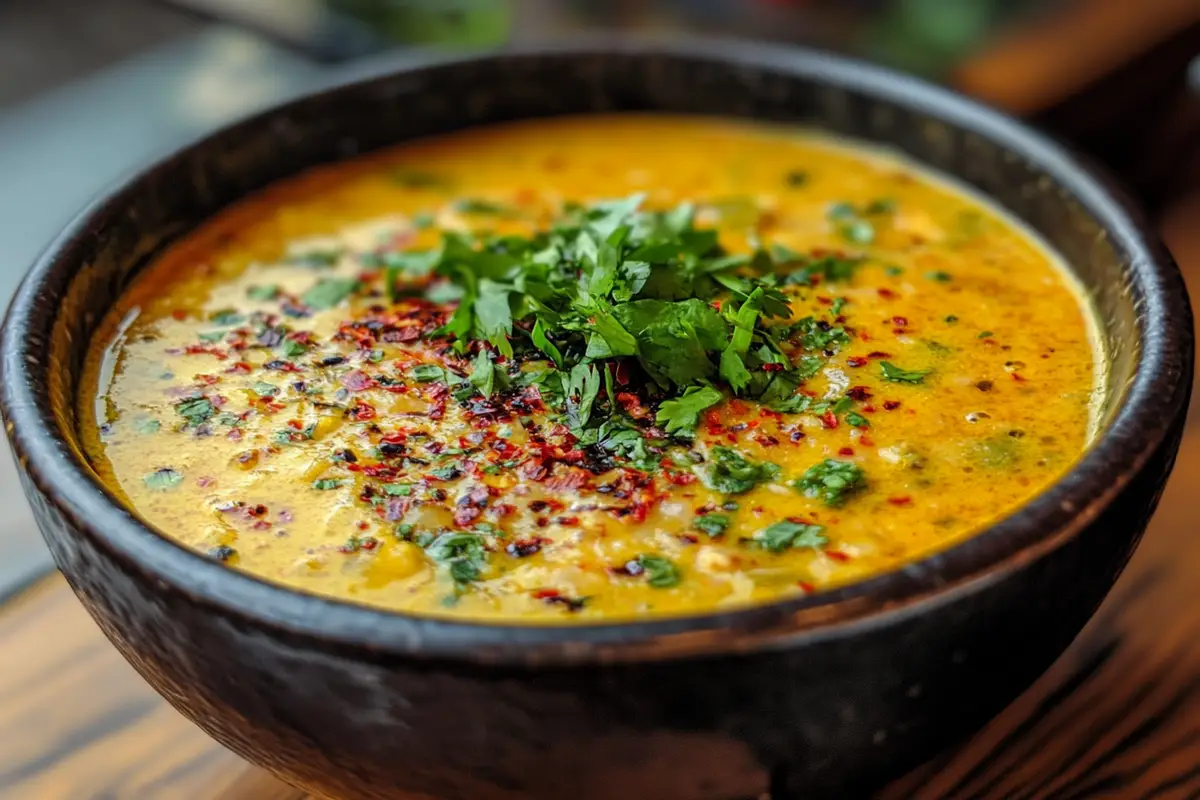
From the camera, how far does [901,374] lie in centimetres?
161

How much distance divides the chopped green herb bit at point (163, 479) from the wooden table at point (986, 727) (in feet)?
0.87

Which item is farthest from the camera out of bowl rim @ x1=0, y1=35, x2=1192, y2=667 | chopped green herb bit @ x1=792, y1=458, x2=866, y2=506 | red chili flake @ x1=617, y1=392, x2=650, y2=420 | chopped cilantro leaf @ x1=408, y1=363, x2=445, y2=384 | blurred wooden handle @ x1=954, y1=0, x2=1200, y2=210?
blurred wooden handle @ x1=954, y1=0, x2=1200, y2=210

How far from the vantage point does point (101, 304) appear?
175cm

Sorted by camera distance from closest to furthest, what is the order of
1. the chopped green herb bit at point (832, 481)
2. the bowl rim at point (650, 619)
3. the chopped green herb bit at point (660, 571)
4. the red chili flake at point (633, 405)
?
the bowl rim at point (650, 619), the chopped green herb bit at point (660, 571), the chopped green herb bit at point (832, 481), the red chili flake at point (633, 405)

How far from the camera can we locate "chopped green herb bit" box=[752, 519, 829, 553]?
1.34 metres

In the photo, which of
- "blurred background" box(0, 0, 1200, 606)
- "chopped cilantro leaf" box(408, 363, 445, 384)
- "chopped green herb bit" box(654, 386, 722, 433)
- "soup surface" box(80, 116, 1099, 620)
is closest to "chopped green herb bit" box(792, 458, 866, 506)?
"soup surface" box(80, 116, 1099, 620)

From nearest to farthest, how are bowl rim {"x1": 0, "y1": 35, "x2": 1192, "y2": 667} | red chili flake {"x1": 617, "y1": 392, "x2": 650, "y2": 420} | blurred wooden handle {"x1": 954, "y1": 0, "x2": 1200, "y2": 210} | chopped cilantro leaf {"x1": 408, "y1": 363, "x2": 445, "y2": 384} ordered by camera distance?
bowl rim {"x1": 0, "y1": 35, "x2": 1192, "y2": 667} < red chili flake {"x1": 617, "y1": 392, "x2": 650, "y2": 420} < chopped cilantro leaf {"x1": 408, "y1": 363, "x2": 445, "y2": 384} < blurred wooden handle {"x1": 954, "y1": 0, "x2": 1200, "y2": 210}

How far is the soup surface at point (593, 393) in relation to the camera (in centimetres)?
135

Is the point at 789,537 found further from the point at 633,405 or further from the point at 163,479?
the point at 163,479

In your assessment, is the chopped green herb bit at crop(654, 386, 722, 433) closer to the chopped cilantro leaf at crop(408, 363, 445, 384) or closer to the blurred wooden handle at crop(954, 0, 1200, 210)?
the chopped cilantro leaf at crop(408, 363, 445, 384)

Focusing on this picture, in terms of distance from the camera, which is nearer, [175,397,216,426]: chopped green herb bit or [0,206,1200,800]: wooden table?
[0,206,1200,800]: wooden table

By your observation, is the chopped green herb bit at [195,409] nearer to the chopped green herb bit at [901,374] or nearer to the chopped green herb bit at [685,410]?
the chopped green herb bit at [685,410]

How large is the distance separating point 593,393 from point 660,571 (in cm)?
27

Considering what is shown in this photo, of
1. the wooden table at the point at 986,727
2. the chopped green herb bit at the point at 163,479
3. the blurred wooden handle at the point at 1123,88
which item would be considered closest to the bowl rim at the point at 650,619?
the chopped green herb bit at the point at 163,479
